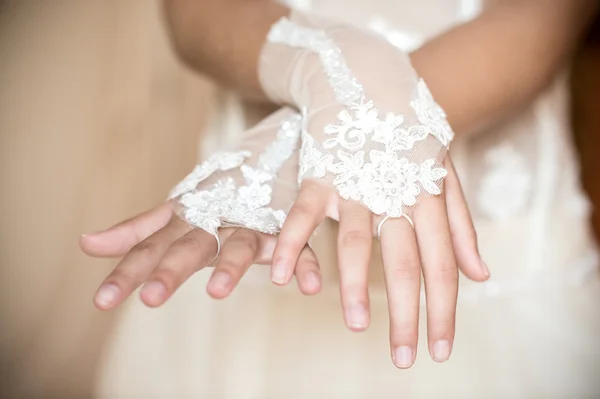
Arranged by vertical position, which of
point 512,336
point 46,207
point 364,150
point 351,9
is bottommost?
point 512,336

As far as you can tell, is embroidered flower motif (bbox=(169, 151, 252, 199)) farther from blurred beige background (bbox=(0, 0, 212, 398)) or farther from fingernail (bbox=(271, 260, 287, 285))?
blurred beige background (bbox=(0, 0, 212, 398))

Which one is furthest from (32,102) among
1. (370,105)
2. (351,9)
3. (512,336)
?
(512,336)

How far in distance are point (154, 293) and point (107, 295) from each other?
0.03 meters

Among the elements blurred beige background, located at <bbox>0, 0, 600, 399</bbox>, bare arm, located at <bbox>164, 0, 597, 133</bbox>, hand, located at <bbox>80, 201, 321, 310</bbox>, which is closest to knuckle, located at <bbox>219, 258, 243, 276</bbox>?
hand, located at <bbox>80, 201, 321, 310</bbox>

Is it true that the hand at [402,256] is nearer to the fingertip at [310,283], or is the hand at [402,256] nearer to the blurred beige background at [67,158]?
the fingertip at [310,283]

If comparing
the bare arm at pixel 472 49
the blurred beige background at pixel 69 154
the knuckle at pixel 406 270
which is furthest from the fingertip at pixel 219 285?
the blurred beige background at pixel 69 154

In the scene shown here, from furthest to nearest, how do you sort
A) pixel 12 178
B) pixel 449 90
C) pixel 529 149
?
1. pixel 12 178
2. pixel 529 149
3. pixel 449 90

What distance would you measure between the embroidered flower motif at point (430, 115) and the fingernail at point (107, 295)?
276mm

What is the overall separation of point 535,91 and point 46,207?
791mm

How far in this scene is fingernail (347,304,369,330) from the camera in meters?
0.35

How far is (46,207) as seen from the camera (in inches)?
37.4

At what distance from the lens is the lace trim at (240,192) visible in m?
0.45

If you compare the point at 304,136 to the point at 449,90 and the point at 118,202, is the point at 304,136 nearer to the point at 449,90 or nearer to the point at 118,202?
the point at 449,90

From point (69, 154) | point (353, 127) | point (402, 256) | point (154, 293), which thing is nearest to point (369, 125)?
point (353, 127)
